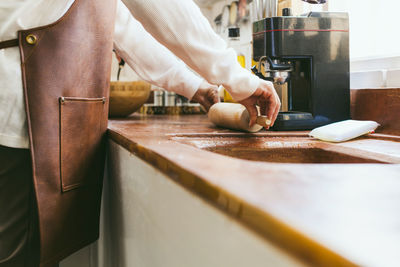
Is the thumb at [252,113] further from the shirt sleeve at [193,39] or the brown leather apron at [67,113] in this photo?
the brown leather apron at [67,113]

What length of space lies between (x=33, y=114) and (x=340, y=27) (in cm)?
90

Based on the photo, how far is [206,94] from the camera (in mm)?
1462

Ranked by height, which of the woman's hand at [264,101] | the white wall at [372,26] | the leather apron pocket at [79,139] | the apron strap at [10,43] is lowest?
the leather apron pocket at [79,139]

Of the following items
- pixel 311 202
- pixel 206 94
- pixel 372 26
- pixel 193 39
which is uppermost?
pixel 372 26

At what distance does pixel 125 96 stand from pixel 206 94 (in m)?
0.47

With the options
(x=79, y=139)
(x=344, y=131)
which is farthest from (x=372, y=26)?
(x=79, y=139)

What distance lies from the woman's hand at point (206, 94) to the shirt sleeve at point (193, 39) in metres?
0.53

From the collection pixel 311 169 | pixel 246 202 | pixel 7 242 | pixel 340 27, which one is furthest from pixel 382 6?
pixel 7 242

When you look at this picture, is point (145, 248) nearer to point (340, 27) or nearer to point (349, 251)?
point (349, 251)

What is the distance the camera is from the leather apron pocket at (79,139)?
847 mm

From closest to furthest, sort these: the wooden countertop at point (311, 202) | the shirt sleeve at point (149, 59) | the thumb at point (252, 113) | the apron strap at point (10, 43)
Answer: the wooden countertop at point (311, 202) → the apron strap at point (10, 43) → the thumb at point (252, 113) → the shirt sleeve at point (149, 59)

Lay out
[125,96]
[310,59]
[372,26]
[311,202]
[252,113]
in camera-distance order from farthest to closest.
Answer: [125,96], [372,26], [310,59], [252,113], [311,202]

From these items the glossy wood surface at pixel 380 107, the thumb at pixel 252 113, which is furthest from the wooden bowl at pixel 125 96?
the glossy wood surface at pixel 380 107

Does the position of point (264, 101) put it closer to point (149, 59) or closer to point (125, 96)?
point (149, 59)
